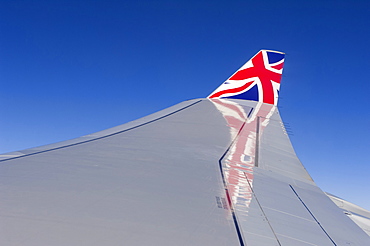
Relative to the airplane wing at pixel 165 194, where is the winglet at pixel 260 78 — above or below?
above

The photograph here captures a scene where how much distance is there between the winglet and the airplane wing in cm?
325

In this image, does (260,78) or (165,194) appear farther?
(260,78)

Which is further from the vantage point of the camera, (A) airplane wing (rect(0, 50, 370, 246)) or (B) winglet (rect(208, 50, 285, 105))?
(B) winglet (rect(208, 50, 285, 105))

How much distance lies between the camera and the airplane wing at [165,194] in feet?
6.04

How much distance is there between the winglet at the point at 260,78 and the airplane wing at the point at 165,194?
325 cm

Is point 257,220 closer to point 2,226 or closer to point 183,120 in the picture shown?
point 2,226

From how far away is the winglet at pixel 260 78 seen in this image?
8.41 m

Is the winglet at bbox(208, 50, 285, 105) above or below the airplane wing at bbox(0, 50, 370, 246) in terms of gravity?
above

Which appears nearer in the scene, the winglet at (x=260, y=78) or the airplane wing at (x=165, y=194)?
the airplane wing at (x=165, y=194)

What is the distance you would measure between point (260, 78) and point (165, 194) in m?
6.44

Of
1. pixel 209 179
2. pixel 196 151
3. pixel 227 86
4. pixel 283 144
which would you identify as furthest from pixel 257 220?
pixel 227 86

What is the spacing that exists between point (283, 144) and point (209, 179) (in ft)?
9.32

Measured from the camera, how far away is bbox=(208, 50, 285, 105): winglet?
8414 millimetres

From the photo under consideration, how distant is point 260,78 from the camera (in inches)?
332
